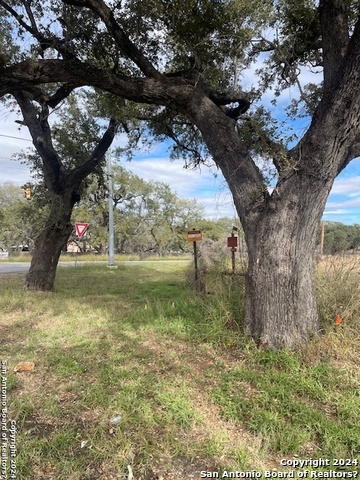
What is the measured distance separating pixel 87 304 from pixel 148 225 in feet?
88.7

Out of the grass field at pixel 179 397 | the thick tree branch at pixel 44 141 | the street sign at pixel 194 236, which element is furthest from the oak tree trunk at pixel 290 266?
the thick tree branch at pixel 44 141

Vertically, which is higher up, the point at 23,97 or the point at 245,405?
the point at 23,97

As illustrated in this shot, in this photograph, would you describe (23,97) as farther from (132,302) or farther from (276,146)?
(276,146)

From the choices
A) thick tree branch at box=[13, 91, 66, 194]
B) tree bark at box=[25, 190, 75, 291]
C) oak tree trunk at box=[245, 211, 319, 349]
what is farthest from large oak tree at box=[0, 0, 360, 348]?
tree bark at box=[25, 190, 75, 291]

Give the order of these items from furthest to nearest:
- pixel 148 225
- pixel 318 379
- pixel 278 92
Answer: pixel 148 225 → pixel 278 92 → pixel 318 379

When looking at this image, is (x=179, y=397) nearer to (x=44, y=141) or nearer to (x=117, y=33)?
(x=117, y=33)

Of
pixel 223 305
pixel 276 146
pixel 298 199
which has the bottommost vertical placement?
pixel 223 305

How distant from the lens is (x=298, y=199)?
2.96 m

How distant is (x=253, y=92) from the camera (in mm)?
5746

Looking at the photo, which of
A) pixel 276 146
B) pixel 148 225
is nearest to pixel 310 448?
pixel 276 146

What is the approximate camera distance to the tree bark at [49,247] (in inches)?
273

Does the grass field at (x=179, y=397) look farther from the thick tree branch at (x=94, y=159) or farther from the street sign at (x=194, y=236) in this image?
the thick tree branch at (x=94, y=159)

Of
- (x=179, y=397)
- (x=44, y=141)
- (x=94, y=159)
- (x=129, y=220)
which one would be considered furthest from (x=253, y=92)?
(x=129, y=220)

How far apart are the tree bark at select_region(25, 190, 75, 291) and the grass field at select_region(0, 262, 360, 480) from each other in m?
3.01
